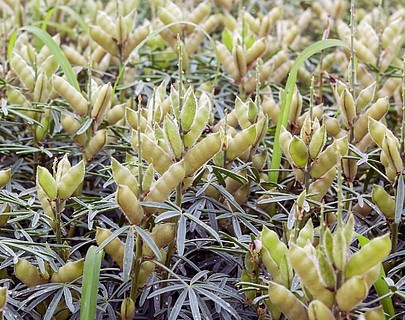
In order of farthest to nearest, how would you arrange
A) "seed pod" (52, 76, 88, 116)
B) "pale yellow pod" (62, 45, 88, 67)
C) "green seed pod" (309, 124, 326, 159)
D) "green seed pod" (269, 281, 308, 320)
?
"pale yellow pod" (62, 45, 88, 67) → "seed pod" (52, 76, 88, 116) → "green seed pod" (309, 124, 326, 159) → "green seed pod" (269, 281, 308, 320)

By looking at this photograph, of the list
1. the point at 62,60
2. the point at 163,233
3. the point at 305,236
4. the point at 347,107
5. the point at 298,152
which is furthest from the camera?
the point at 62,60

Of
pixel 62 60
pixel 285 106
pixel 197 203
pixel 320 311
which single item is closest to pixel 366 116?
pixel 285 106

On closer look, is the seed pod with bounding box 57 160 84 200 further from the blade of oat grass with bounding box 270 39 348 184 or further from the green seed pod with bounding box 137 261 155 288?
the blade of oat grass with bounding box 270 39 348 184

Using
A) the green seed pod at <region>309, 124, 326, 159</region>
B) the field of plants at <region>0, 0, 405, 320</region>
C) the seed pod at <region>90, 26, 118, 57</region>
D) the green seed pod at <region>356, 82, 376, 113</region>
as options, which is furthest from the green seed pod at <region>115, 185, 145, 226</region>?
the seed pod at <region>90, 26, 118, 57</region>

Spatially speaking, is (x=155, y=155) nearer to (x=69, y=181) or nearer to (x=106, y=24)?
(x=69, y=181)

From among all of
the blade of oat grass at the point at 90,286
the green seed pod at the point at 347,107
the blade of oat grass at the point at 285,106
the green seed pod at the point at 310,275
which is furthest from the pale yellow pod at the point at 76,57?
the green seed pod at the point at 310,275

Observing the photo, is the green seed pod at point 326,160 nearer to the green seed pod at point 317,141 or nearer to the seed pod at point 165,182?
the green seed pod at point 317,141
